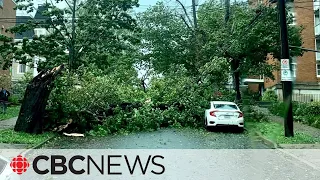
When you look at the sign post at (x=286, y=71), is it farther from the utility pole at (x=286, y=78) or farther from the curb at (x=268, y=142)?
the curb at (x=268, y=142)

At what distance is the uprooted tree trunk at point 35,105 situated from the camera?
15.4 meters

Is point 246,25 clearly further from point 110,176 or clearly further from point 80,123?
point 110,176

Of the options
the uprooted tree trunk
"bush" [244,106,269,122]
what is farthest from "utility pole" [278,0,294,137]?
the uprooted tree trunk

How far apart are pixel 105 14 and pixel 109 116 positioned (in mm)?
10993

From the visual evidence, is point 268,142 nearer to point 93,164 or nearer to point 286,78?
point 286,78

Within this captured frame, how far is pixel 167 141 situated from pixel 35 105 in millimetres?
5605

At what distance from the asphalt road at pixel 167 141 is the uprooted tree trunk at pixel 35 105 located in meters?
1.32

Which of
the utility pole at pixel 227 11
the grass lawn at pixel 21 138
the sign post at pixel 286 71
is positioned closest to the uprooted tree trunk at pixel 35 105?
the grass lawn at pixel 21 138

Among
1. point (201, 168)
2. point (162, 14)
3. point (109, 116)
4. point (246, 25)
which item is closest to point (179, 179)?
point (201, 168)

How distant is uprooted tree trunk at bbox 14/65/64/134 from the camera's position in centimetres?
1543

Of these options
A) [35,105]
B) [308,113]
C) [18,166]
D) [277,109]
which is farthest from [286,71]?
[277,109]

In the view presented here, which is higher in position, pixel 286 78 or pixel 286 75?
pixel 286 75

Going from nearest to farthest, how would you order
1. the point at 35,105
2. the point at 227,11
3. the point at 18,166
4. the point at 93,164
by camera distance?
the point at 18,166
the point at 93,164
the point at 35,105
the point at 227,11

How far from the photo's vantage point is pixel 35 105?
15609 millimetres
